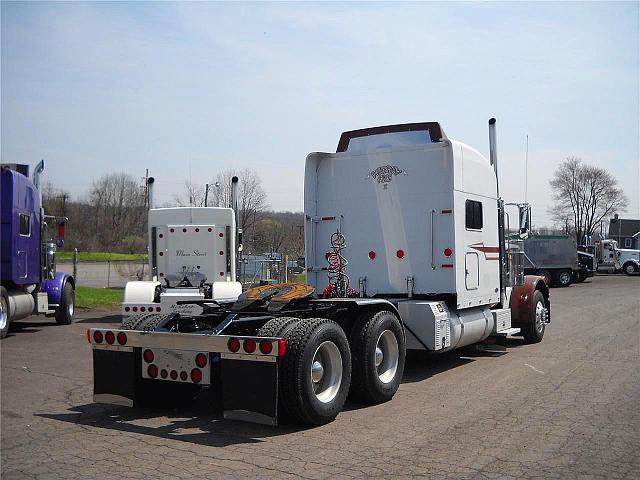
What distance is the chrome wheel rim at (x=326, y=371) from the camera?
6.65 meters

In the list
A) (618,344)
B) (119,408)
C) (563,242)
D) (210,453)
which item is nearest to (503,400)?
(210,453)

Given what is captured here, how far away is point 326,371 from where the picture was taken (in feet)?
22.6

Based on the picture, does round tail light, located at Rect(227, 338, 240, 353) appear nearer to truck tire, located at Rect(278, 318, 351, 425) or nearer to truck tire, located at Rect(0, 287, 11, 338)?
truck tire, located at Rect(278, 318, 351, 425)

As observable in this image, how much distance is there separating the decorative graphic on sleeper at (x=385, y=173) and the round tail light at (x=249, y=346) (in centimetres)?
440

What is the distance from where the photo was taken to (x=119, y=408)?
7301mm

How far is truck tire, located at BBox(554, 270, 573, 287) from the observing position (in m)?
36.4

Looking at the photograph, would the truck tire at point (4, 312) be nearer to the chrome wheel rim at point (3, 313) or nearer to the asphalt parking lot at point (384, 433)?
the chrome wheel rim at point (3, 313)

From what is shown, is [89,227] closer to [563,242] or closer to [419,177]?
[563,242]

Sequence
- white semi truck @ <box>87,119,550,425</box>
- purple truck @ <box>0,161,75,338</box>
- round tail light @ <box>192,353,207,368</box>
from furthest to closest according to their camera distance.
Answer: purple truck @ <box>0,161,75,338</box>, round tail light @ <box>192,353,207,368</box>, white semi truck @ <box>87,119,550,425</box>

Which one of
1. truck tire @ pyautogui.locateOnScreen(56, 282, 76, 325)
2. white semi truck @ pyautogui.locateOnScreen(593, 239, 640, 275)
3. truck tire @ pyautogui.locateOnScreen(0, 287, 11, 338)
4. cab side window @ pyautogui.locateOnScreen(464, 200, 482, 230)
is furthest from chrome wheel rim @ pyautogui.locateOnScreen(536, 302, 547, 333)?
white semi truck @ pyautogui.locateOnScreen(593, 239, 640, 275)

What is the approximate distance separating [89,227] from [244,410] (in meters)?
65.5

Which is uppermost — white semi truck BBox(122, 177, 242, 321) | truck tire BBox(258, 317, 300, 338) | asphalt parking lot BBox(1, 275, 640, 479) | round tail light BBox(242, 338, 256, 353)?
white semi truck BBox(122, 177, 242, 321)

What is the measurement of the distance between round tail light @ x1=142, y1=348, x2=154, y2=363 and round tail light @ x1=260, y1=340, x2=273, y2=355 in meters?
1.39

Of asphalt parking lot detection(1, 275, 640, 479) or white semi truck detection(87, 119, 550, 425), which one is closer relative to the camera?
asphalt parking lot detection(1, 275, 640, 479)
